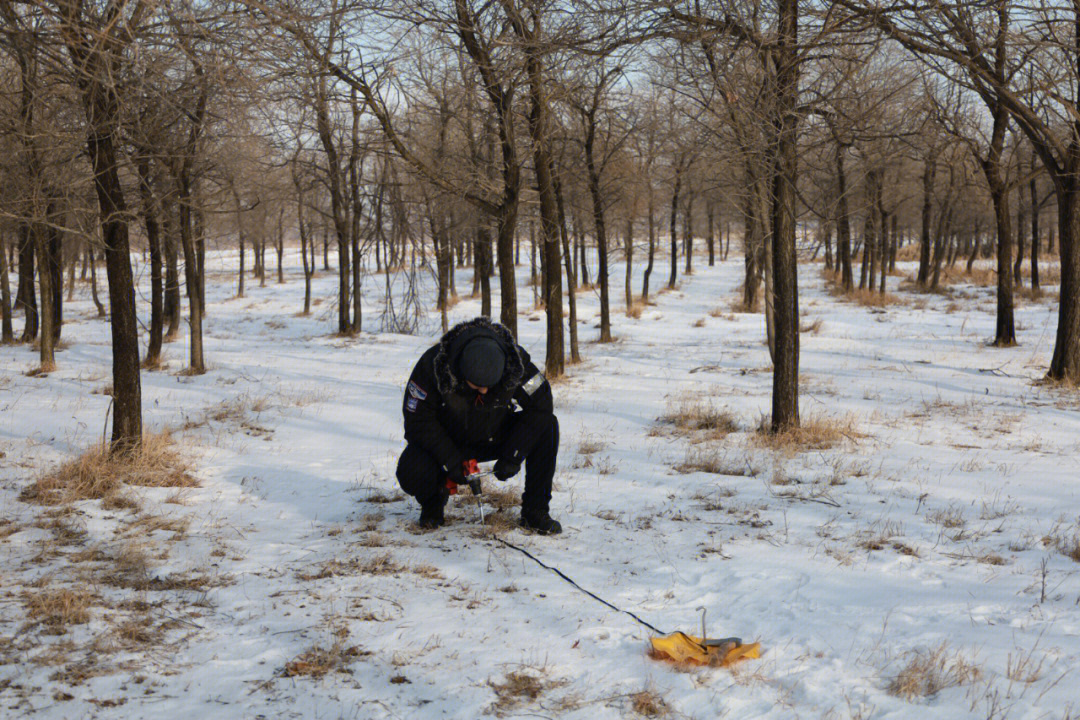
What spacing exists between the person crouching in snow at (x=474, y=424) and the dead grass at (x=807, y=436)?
3215mm

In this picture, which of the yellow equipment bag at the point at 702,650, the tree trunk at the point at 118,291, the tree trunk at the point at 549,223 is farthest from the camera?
the tree trunk at the point at 549,223

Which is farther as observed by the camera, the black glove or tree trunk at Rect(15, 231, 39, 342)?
tree trunk at Rect(15, 231, 39, 342)

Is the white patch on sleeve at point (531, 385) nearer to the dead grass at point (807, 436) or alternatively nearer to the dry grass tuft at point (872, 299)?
the dead grass at point (807, 436)

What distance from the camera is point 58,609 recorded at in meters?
3.40

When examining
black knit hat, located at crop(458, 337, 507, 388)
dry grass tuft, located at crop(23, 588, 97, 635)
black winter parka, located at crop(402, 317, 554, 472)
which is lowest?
dry grass tuft, located at crop(23, 588, 97, 635)

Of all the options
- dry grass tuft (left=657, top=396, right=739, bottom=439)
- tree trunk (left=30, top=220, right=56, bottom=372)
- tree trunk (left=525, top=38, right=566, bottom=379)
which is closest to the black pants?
dry grass tuft (left=657, top=396, right=739, bottom=439)

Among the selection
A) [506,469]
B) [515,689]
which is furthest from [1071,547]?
[515,689]

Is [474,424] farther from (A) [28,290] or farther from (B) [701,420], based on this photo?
(A) [28,290]

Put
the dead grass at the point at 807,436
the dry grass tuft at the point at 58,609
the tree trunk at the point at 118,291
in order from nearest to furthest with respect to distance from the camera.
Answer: the dry grass tuft at the point at 58,609
the tree trunk at the point at 118,291
the dead grass at the point at 807,436

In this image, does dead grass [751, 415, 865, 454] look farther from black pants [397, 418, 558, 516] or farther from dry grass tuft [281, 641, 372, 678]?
dry grass tuft [281, 641, 372, 678]

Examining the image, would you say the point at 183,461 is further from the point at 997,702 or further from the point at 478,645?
the point at 997,702

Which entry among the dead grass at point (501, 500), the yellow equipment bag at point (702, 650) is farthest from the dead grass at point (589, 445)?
the yellow equipment bag at point (702, 650)

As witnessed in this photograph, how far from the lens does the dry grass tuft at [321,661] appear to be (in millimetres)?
2977

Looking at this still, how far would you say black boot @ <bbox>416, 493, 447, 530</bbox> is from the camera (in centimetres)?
488
